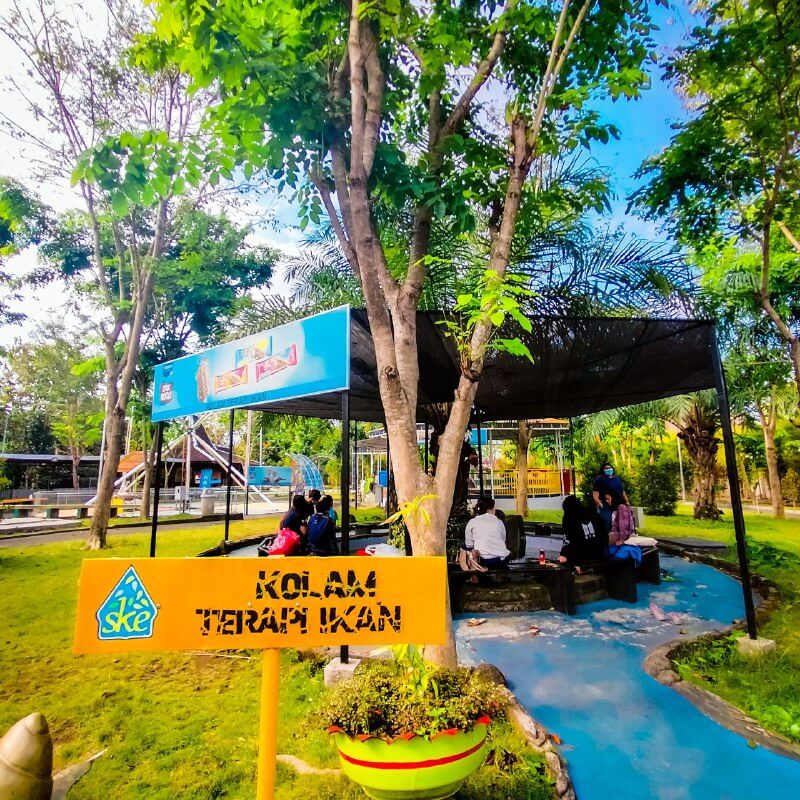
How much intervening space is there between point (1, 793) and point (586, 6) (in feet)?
20.1

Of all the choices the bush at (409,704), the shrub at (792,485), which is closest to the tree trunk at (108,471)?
the bush at (409,704)

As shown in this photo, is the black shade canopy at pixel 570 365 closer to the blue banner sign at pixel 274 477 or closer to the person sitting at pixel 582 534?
the person sitting at pixel 582 534

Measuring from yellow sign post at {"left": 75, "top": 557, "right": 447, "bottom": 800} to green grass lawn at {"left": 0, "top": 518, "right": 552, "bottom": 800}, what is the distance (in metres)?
1.26

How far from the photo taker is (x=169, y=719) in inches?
154

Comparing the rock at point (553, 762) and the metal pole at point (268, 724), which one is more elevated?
the metal pole at point (268, 724)

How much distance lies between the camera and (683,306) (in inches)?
279

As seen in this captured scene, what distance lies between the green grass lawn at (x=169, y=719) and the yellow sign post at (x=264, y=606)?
1.26 m

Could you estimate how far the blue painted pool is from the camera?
301 centimetres

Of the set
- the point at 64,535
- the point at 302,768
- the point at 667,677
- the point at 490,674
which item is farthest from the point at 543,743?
the point at 64,535

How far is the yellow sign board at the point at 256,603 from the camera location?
6.77ft

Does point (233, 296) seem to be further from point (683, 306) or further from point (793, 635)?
point (793, 635)

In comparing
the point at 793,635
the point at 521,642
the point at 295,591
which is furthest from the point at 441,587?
the point at 793,635

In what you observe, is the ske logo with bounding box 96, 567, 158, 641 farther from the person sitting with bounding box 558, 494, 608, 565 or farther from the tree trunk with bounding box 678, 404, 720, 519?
the tree trunk with bounding box 678, 404, 720, 519

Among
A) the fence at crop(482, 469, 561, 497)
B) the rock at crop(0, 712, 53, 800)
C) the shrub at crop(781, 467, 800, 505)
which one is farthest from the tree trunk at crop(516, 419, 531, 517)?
the rock at crop(0, 712, 53, 800)
